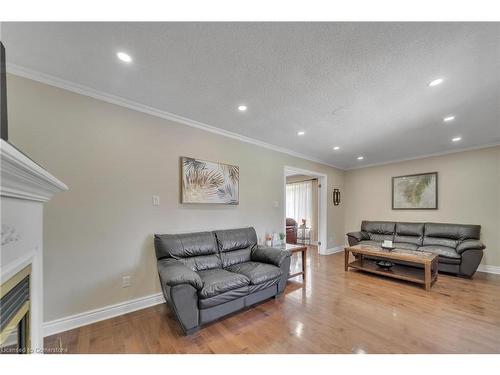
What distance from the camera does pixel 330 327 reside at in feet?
6.53

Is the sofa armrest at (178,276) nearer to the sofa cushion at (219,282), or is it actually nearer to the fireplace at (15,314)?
the sofa cushion at (219,282)

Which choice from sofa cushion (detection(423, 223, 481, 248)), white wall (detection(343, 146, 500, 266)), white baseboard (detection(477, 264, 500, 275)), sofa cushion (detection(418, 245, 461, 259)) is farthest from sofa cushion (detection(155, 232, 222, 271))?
white baseboard (detection(477, 264, 500, 275))

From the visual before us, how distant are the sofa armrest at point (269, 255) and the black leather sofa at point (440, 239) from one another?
2.67m

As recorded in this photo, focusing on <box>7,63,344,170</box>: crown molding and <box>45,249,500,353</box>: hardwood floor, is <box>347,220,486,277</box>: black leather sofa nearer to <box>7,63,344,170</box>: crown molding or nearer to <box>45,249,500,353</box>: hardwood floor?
<box>45,249,500,353</box>: hardwood floor

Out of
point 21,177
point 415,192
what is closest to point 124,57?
point 21,177

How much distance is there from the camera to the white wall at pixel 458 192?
148 inches

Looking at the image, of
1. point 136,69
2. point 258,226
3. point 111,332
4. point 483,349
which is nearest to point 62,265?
point 111,332

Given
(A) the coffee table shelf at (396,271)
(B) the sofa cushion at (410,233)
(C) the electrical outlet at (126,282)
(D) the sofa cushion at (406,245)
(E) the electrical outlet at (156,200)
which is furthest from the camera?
(B) the sofa cushion at (410,233)

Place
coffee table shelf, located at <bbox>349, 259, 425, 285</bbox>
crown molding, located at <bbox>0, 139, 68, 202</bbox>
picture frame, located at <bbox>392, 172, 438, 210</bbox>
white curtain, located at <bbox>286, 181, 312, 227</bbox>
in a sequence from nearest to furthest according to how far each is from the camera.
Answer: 1. crown molding, located at <bbox>0, 139, 68, 202</bbox>
2. coffee table shelf, located at <bbox>349, 259, 425, 285</bbox>
3. picture frame, located at <bbox>392, 172, 438, 210</bbox>
4. white curtain, located at <bbox>286, 181, 312, 227</bbox>

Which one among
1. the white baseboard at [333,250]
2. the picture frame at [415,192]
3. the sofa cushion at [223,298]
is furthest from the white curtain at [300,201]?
the sofa cushion at [223,298]

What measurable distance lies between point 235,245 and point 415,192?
4598mm

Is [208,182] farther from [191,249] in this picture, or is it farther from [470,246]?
[470,246]

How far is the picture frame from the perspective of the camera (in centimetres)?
446

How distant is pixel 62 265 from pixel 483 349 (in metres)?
3.89
